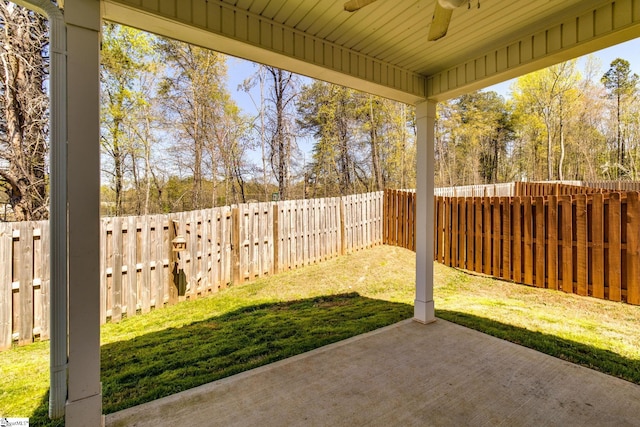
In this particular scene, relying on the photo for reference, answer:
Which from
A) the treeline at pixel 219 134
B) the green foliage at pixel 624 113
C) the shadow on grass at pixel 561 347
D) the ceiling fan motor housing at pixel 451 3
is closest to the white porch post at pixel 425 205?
the shadow on grass at pixel 561 347

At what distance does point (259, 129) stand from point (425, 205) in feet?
25.4

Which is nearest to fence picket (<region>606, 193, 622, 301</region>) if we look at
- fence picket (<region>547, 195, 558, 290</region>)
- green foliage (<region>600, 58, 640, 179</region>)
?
fence picket (<region>547, 195, 558, 290</region>)

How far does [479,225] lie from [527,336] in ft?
8.46

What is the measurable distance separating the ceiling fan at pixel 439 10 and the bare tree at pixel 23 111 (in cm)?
496

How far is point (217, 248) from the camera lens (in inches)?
180

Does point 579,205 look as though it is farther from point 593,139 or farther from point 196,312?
point 593,139

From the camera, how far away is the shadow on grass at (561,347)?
2357mm

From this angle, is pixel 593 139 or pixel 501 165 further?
pixel 501 165

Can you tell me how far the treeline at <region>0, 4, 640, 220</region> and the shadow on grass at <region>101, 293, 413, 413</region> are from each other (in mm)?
3184

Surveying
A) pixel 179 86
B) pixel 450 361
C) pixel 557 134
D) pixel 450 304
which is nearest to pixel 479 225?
→ pixel 450 304

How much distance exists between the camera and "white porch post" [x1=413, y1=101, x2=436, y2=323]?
128 inches

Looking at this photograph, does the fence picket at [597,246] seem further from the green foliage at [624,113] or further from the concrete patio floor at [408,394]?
the green foliage at [624,113]

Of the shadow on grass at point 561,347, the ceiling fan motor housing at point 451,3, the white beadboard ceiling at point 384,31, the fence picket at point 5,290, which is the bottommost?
the shadow on grass at point 561,347

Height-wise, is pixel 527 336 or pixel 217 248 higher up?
pixel 217 248
